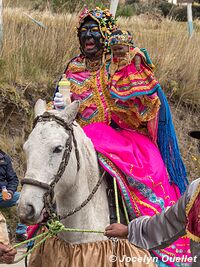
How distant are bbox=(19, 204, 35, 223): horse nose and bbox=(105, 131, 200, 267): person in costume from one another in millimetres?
408

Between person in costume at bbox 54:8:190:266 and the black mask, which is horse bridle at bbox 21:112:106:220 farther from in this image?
the black mask

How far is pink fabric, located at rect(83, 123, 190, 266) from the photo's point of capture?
12.4 feet

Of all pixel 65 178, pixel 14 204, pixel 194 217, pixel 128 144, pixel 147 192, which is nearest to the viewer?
pixel 194 217

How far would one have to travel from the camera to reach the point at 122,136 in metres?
4.16

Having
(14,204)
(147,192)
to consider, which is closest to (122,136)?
(147,192)

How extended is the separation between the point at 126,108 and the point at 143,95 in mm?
155

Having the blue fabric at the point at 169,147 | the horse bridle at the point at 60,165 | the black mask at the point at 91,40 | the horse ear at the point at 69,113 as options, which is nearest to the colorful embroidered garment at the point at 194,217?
the horse bridle at the point at 60,165

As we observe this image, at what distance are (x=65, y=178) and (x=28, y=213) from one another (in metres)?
0.40

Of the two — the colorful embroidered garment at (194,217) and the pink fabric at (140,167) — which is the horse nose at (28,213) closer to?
the colorful embroidered garment at (194,217)

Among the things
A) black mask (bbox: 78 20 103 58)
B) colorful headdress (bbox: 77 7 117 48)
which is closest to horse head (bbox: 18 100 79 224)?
black mask (bbox: 78 20 103 58)

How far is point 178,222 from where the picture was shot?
259cm

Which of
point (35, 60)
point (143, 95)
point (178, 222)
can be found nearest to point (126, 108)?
point (143, 95)

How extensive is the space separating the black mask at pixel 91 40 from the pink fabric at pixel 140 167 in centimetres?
62

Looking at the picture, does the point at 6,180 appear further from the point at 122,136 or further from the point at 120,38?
the point at 120,38
